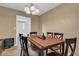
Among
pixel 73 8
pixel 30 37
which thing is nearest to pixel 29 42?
pixel 30 37

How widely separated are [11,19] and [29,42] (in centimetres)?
42

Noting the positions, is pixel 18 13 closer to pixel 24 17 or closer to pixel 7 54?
pixel 24 17

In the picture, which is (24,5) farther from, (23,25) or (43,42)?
(43,42)

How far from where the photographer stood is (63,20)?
1.53 metres

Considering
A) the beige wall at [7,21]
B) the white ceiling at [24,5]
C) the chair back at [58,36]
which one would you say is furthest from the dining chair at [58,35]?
the beige wall at [7,21]

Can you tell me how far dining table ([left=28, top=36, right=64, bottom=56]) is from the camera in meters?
1.44

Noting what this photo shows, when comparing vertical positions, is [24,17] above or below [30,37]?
above

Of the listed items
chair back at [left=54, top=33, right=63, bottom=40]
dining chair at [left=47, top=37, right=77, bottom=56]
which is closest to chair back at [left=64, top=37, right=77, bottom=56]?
dining chair at [left=47, top=37, right=77, bottom=56]

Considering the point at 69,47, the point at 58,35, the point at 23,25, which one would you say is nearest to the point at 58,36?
the point at 58,35

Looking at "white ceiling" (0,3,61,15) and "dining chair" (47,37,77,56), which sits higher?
"white ceiling" (0,3,61,15)

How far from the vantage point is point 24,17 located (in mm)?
1543

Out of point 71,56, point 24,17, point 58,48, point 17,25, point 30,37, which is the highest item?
point 24,17

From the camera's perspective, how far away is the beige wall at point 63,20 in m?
1.49

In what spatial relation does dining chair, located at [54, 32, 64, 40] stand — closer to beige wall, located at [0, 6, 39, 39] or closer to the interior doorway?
the interior doorway
